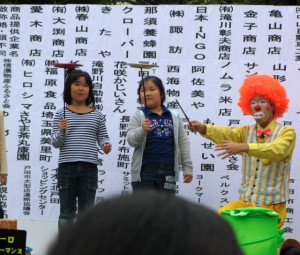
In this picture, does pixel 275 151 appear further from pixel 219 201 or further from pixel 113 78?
pixel 113 78

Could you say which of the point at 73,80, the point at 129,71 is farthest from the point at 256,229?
the point at 129,71

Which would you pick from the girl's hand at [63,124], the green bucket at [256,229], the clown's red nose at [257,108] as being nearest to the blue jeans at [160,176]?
the girl's hand at [63,124]

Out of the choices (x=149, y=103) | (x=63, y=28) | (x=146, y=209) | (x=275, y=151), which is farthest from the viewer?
(x=63, y=28)

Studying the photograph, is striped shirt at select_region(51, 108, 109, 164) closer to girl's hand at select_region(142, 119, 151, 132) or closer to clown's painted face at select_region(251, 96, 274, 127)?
girl's hand at select_region(142, 119, 151, 132)

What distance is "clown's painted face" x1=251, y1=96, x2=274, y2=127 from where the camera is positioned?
17.9 feet

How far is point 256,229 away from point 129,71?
2.45 metres

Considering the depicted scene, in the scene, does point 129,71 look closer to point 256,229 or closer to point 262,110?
point 262,110

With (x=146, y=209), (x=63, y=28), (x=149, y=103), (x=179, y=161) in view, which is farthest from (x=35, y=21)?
(x=146, y=209)

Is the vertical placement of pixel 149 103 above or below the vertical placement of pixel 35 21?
below

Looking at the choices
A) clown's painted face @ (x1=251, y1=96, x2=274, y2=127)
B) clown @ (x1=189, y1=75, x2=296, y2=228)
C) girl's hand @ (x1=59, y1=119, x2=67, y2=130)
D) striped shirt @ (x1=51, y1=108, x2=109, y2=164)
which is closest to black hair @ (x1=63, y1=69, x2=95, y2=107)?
striped shirt @ (x1=51, y1=108, x2=109, y2=164)

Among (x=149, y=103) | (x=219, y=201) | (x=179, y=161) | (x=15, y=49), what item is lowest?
(x=219, y=201)

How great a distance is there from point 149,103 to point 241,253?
4949 mm

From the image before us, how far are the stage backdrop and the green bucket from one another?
60.7 inches

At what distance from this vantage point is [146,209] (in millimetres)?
901
